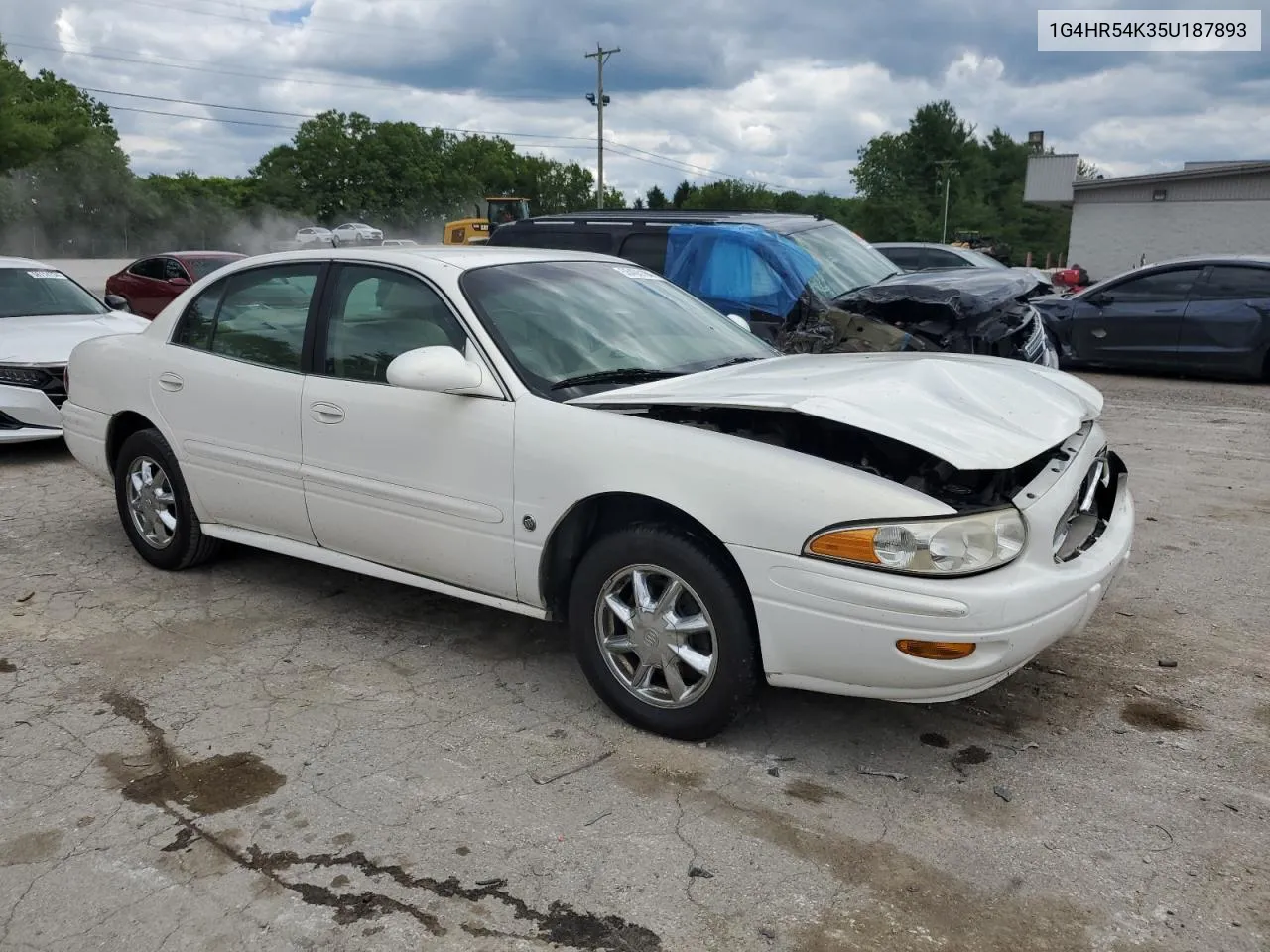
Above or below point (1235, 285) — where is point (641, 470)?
below

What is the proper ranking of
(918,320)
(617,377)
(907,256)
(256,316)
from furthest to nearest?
(907,256) < (918,320) < (256,316) < (617,377)

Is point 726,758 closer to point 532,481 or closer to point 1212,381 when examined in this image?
point 532,481

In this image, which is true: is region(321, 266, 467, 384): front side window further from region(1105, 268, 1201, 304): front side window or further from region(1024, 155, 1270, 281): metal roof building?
region(1024, 155, 1270, 281): metal roof building

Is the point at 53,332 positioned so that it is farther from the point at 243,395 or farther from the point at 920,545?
the point at 920,545

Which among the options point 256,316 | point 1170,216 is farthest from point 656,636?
point 1170,216

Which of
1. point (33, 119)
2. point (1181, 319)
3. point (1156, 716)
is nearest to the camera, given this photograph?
point (1156, 716)

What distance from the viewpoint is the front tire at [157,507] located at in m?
4.93

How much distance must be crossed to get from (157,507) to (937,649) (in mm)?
3824

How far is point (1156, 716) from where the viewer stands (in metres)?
3.56

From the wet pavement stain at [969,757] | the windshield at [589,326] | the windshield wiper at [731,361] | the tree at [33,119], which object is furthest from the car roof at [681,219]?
the tree at [33,119]

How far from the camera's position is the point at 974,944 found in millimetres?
2420

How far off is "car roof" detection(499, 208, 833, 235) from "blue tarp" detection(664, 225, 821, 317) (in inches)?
9.2

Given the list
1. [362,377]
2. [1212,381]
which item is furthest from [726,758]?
[1212,381]

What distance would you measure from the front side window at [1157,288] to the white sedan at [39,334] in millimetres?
10066
